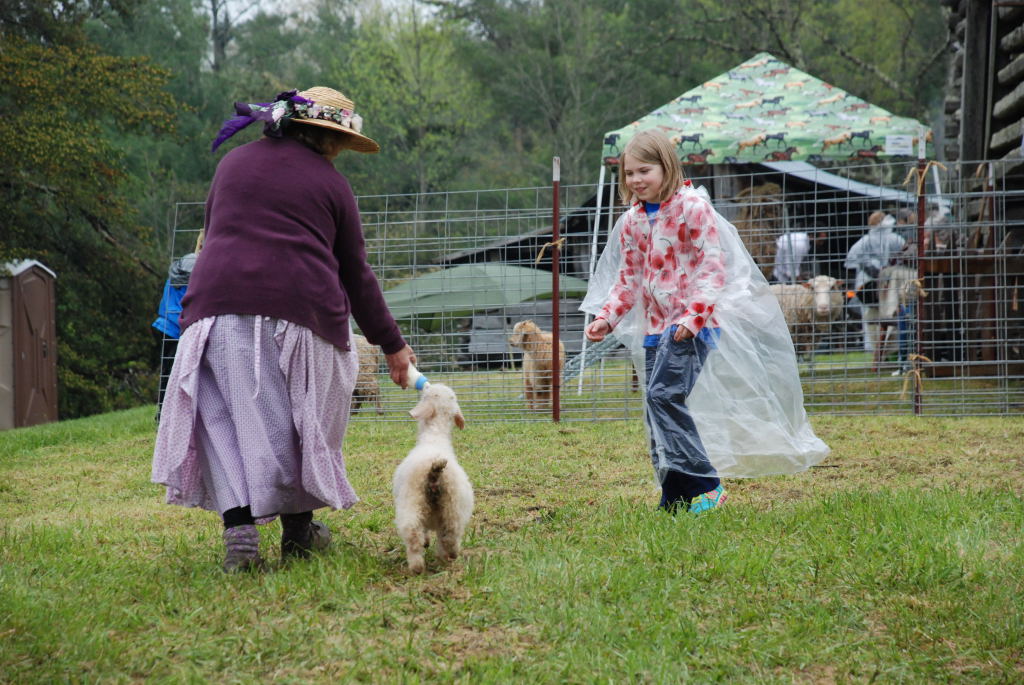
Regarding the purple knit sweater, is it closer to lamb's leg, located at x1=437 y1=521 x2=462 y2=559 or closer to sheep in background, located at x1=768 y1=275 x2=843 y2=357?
lamb's leg, located at x1=437 y1=521 x2=462 y2=559

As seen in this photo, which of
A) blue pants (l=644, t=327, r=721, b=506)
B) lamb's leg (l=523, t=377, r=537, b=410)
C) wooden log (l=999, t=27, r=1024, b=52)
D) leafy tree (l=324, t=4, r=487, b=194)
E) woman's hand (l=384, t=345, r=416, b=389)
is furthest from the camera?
leafy tree (l=324, t=4, r=487, b=194)

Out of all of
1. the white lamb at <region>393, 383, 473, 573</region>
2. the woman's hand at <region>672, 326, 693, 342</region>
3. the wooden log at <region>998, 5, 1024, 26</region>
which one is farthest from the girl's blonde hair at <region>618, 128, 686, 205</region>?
the wooden log at <region>998, 5, 1024, 26</region>

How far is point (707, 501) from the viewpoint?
14.2ft

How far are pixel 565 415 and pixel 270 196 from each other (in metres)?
5.37

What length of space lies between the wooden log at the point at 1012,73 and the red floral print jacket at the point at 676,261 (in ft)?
22.1

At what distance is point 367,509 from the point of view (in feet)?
15.6

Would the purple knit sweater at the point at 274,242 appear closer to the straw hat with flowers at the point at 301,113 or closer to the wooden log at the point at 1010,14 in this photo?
the straw hat with flowers at the point at 301,113

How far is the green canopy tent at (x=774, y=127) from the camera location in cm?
1010

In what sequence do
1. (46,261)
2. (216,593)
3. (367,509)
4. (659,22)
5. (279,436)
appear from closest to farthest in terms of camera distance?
1. (216,593)
2. (279,436)
3. (367,509)
4. (46,261)
5. (659,22)

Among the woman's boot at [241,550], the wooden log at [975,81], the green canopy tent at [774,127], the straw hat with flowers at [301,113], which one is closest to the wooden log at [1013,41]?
the wooden log at [975,81]

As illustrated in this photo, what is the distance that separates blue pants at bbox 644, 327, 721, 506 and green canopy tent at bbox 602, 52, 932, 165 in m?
6.06

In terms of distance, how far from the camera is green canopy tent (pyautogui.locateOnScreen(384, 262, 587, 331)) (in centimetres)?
851

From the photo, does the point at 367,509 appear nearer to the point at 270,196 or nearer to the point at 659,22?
the point at 270,196

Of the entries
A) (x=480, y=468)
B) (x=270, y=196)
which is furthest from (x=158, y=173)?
(x=270, y=196)
